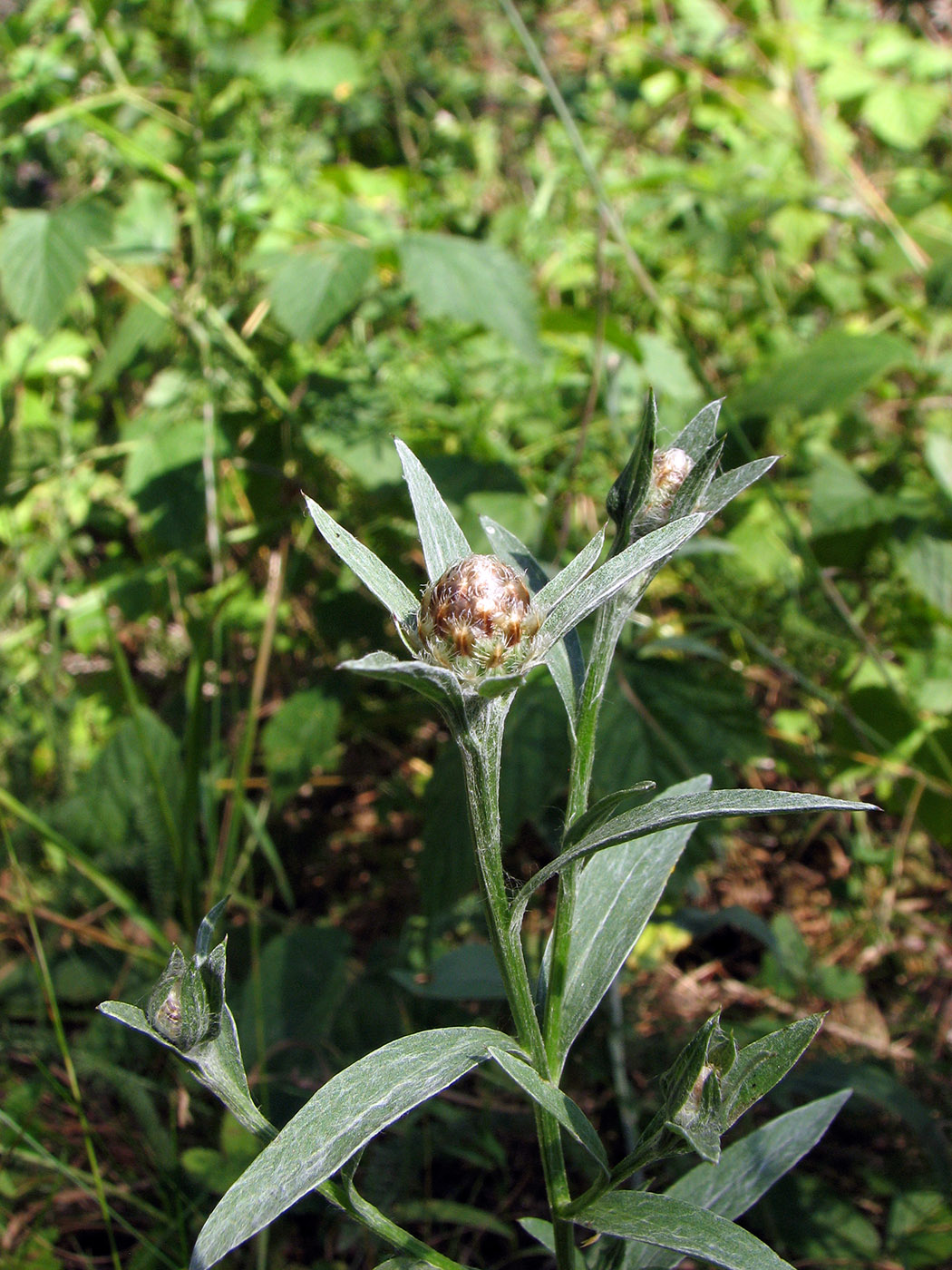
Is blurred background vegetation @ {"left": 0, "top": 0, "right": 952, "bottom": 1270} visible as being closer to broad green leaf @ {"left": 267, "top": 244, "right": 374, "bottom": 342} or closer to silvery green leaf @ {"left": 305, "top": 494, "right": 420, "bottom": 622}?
broad green leaf @ {"left": 267, "top": 244, "right": 374, "bottom": 342}

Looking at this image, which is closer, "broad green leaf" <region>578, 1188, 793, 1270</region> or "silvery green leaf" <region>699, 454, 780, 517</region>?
"broad green leaf" <region>578, 1188, 793, 1270</region>

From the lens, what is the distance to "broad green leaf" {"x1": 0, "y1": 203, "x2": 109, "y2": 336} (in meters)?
2.31

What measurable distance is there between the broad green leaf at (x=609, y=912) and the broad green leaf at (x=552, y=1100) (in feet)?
0.31

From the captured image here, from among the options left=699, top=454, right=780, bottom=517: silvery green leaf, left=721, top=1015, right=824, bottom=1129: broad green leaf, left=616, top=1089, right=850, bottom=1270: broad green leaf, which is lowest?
left=616, top=1089, right=850, bottom=1270: broad green leaf

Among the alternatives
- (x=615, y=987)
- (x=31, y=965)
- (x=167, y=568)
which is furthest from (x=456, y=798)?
(x=167, y=568)

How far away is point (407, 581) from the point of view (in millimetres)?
2422

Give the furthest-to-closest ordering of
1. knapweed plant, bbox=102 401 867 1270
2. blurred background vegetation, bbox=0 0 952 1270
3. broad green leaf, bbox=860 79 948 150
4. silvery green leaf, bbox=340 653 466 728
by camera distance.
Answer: broad green leaf, bbox=860 79 948 150 < blurred background vegetation, bbox=0 0 952 1270 < knapweed plant, bbox=102 401 867 1270 < silvery green leaf, bbox=340 653 466 728

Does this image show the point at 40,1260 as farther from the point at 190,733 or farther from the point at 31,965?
the point at 190,733

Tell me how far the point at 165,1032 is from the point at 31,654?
202 centimetres

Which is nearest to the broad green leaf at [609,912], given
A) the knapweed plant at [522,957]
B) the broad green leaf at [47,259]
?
the knapweed plant at [522,957]

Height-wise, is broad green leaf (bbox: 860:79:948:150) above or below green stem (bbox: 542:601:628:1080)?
above

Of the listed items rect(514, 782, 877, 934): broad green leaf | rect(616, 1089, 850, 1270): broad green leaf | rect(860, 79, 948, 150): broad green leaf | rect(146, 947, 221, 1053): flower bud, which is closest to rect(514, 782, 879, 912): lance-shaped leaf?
rect(514, 782, 877, 934): broad green leaf

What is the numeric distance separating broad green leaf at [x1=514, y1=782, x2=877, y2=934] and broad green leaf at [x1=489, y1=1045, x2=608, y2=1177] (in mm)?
123

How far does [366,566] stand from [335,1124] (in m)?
0.41
